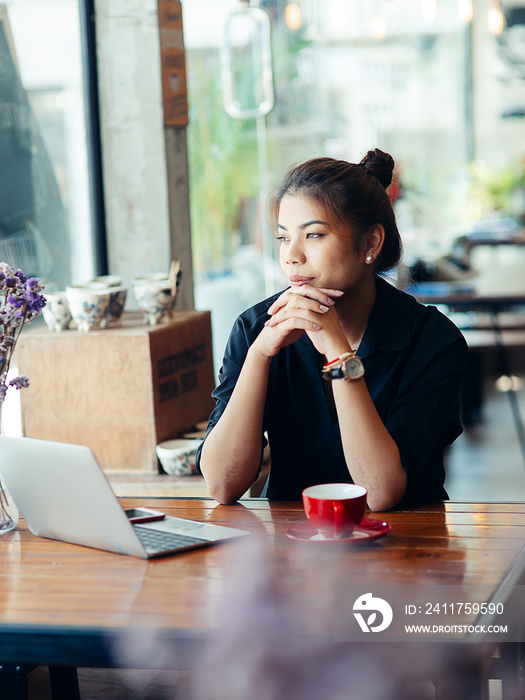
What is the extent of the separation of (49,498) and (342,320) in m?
0.70

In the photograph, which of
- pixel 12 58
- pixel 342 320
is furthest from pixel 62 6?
pixel 342 320

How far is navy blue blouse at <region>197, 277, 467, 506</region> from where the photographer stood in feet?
5.26

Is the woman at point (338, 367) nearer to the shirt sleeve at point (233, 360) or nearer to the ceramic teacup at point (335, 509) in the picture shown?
the shirt sleeve at point (233, 360)

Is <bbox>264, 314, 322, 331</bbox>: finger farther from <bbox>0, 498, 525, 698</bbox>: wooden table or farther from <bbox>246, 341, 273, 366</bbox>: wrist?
<bbox>0, 498, 525, 698</bbox>: wooden table

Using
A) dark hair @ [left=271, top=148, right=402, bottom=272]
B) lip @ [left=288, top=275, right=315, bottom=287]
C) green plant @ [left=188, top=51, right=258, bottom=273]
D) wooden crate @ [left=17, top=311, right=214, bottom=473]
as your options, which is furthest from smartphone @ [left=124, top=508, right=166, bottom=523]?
green plant @ [left=188, top=51, right=258, bottom=273]

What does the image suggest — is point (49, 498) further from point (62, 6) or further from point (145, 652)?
point (62, 6)

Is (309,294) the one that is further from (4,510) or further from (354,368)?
(4,510)

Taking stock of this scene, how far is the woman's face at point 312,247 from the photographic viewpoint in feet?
5.28

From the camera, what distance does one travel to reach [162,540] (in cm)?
131

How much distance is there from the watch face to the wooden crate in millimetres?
822

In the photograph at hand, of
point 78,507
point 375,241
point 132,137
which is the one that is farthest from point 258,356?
point 132,137

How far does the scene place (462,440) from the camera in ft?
15.7

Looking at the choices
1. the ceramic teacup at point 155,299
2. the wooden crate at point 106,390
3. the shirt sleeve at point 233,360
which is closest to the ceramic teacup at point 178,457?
the wooden crate at point 106,390

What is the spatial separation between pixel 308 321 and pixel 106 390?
0.86m
